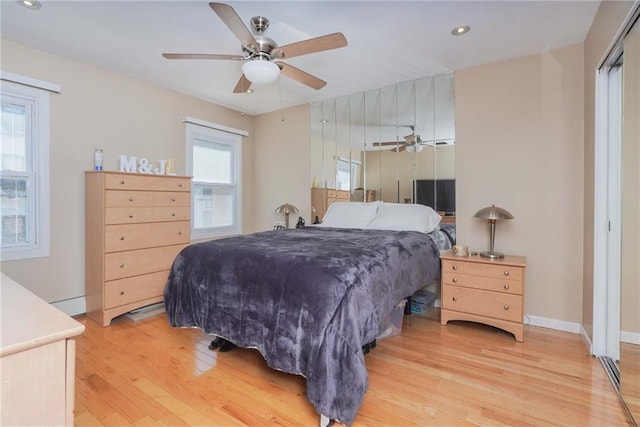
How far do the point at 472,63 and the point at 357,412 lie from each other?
3.05 m

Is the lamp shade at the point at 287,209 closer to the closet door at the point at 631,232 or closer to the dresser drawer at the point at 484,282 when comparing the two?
the dresser drawer at the point at 484,282

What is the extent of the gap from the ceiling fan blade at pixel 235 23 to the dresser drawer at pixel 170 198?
1.82m

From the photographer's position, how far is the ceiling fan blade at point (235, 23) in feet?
5.30

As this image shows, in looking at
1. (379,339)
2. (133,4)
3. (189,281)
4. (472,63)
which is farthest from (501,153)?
(133,4)

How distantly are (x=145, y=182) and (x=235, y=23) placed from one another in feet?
6.22

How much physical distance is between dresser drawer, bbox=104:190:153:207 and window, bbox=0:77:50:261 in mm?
602

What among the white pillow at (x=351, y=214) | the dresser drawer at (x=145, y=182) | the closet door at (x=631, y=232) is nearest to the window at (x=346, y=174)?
the white pillow at (x=351, y=214)

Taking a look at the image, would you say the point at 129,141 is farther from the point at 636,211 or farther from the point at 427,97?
the point at 636,211

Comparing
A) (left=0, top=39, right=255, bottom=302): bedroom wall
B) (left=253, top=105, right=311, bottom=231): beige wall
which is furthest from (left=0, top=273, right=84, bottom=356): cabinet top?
(left=253, top=105, right=311, bottom=231): beige wall

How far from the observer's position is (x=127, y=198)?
2.89 meters

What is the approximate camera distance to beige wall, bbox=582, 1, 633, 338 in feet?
Result: 6.64

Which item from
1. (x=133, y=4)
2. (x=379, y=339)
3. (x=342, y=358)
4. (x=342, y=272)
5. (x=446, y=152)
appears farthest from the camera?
(x=446, y=152)

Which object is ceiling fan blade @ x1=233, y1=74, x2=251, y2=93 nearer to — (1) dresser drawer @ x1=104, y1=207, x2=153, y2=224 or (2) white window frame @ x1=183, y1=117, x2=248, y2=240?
(1) dresser drawer @ x1=104, y1=207, x2=153, y2=224

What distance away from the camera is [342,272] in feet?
5.47
